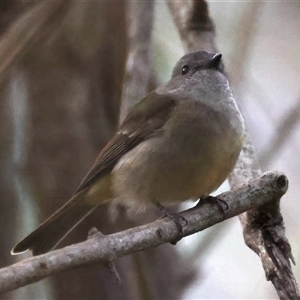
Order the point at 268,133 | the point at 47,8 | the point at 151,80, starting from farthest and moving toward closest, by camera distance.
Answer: the point at 151,80 < the point at 268,133 < the point at 47,8

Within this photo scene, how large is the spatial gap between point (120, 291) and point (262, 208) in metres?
1.26

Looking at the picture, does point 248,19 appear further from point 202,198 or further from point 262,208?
point 262,208

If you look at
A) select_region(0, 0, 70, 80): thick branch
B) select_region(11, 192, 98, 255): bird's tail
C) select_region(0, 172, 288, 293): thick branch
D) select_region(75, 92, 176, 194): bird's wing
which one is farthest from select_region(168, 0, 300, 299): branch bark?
select_region(11, 192, 98, 255): bird's tail

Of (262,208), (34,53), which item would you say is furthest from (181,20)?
(262,208)

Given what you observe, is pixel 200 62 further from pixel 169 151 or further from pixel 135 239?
pixel 135 239

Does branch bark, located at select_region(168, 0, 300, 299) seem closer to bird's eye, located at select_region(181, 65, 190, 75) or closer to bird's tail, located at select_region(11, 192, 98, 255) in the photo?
bird's eye, located at select_region(181, 65, 190, 75)

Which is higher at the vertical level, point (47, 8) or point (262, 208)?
point (47, 8)

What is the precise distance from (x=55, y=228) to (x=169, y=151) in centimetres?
77

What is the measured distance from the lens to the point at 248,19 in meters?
3.90

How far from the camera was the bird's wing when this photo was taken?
9.92ft

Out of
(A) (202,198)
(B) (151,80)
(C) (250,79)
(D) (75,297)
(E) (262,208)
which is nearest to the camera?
(E) (262,208)

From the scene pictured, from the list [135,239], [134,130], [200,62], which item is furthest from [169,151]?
[135,239]

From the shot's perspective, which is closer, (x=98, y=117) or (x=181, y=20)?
(x=181, y=20)

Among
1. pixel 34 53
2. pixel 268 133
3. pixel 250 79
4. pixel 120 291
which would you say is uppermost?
pixel 34 53
